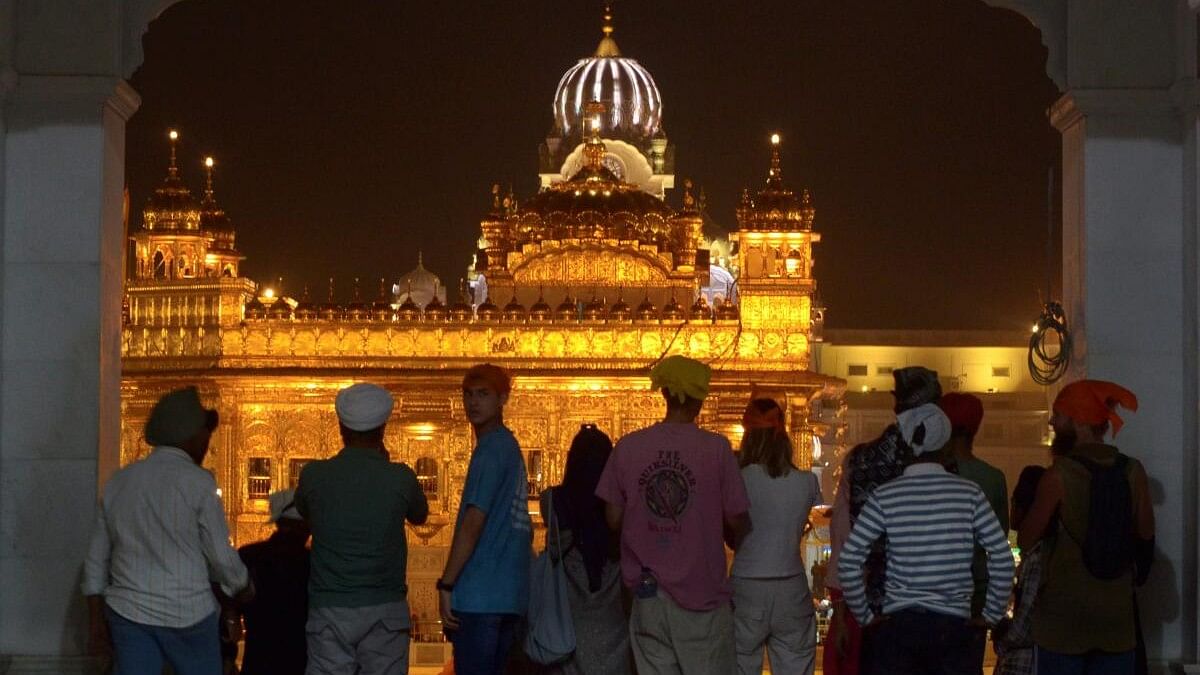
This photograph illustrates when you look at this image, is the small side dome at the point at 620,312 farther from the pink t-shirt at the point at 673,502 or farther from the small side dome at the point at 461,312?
the pink t-shirt at the point at 673,502

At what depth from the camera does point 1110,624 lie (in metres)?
8.37

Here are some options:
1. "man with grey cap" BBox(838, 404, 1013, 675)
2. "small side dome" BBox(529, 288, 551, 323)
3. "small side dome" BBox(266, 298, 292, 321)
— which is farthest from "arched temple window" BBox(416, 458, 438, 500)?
"man with grey cap" BBox(838, 404, 1013, 675)

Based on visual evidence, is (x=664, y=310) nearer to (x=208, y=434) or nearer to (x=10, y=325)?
(x=10, y=325)

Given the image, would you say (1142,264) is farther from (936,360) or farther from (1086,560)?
(936,360)

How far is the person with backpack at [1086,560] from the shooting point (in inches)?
328

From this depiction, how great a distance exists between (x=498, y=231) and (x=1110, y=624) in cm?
2380

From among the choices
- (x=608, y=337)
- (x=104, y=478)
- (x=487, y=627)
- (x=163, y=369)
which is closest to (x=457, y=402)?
(x=608, y=337)

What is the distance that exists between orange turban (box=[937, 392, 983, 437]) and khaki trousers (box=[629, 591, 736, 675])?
1404 millimetres

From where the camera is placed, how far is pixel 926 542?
→ 24.5 ft

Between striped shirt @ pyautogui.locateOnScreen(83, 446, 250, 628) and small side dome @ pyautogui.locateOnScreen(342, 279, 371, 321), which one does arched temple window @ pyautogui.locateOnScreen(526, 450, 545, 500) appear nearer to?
small side dome @ pyautogui.locateOnScreen(342, 279, 371, 321)

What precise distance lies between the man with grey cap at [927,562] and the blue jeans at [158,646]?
2.31 meters

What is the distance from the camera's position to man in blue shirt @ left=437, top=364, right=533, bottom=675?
830 centimetres

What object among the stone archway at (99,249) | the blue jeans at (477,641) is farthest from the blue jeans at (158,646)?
the stone archway at (99,249)

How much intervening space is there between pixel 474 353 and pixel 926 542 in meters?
21.6
